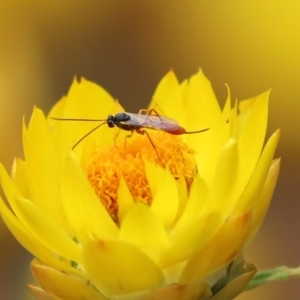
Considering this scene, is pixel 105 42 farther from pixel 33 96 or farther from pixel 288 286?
pixel 288 286

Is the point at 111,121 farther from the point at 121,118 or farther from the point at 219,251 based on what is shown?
the point at 219,251

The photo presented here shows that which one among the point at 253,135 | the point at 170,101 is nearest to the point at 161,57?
the point at 170,101

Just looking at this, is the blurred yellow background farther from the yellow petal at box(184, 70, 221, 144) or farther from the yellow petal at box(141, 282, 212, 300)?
the yellow petal at box(141, 282, 212, 300)

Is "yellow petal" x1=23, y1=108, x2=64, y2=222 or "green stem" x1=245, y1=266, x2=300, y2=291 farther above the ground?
"yellow petal" x1=23, y1=108, x2=64, y2=222

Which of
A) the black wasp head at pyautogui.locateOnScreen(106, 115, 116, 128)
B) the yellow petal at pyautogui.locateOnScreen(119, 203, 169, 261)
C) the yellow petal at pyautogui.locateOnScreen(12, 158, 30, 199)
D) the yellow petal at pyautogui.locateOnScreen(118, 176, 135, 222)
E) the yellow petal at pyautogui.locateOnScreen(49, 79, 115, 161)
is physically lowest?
the yellow petal at pyautogui.locateOnScreen(119, 203, 169, 261)

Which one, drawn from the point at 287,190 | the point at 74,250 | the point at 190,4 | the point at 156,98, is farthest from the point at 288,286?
the point at 74,250

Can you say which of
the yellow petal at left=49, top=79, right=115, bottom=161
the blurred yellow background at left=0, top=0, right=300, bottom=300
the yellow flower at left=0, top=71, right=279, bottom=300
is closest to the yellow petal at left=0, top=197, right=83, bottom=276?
the yellow flower at left=0, top=71, right=279, bottom=300
